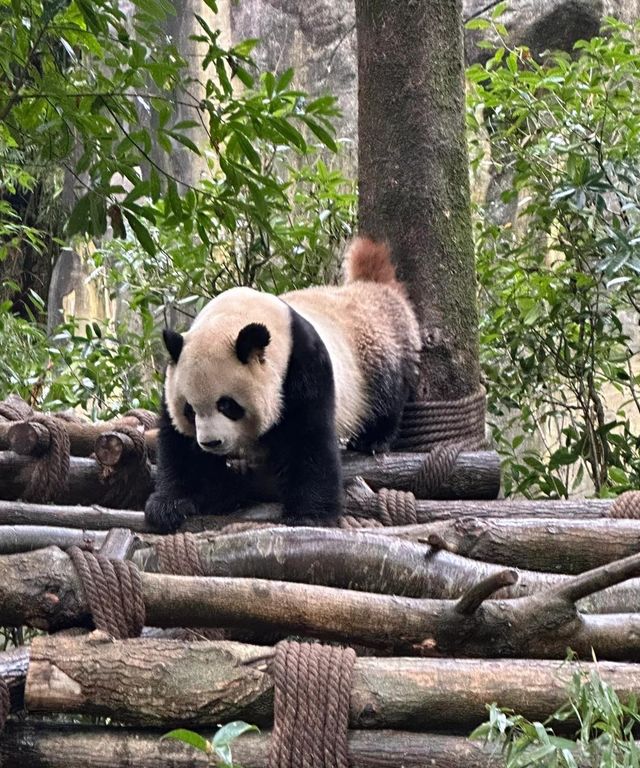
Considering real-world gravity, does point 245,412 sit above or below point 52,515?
above

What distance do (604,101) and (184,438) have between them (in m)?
2.54

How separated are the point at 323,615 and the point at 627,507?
1163 millimetres

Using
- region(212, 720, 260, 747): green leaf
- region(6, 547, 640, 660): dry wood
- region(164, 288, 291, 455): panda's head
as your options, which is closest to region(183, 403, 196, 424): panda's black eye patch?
region(164, 288, 291, 455): panda's head

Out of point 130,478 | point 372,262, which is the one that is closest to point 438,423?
point 372,262

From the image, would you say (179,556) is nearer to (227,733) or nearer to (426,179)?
(227,733)

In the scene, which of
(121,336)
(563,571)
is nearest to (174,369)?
(563,571)

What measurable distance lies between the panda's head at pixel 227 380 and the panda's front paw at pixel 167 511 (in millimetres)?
192

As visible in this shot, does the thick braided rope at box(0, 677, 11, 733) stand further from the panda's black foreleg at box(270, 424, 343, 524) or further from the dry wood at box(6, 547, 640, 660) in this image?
the panda's black foreleg at box(270, 424, 343, 524)

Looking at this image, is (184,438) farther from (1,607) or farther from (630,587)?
(630,587)

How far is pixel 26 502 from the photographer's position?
3287mm

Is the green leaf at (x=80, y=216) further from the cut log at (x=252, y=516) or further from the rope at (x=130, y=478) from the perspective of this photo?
the cut log at (x=252, y=516)

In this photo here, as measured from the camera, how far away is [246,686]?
2223 millimetres

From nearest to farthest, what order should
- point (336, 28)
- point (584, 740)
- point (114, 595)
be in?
1. point (584, 740)
2. point (114, 595)
3. point (336, 28)

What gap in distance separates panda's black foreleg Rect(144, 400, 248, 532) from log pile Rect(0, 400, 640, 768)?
30cm
